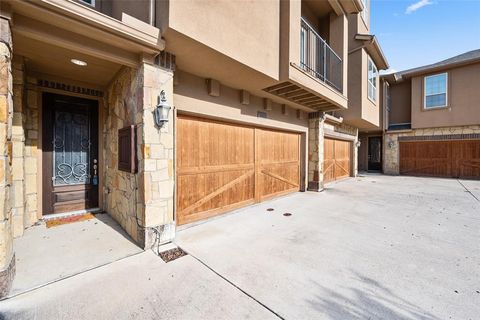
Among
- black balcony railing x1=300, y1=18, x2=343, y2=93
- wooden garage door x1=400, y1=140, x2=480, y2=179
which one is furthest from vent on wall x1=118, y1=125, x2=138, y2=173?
wooden garage door x1=400, y1=140, x2=480, y2=179

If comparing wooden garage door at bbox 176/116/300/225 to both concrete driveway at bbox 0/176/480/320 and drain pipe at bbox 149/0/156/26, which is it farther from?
drain pipe at bbox 149/0/156/26

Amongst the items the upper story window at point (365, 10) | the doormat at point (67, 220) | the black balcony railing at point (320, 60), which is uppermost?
the upper story window at point (365, 10)

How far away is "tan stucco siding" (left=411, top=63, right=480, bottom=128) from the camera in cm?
1067

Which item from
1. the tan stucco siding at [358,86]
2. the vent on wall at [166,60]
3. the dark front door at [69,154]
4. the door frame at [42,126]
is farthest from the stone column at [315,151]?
the dark front door at [69,154]

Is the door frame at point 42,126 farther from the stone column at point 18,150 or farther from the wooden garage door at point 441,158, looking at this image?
the wooden garage door at point 441,158

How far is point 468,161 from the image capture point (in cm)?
1105

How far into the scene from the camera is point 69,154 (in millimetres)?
4426

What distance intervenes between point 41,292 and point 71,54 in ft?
10.5

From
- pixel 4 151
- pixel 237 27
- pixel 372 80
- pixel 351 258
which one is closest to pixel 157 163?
pixel 4 151

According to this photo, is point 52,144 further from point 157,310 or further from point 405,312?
point 405,312

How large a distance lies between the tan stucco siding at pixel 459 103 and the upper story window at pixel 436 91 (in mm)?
198

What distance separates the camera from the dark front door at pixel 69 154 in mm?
4176

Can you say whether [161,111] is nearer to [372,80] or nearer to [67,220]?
[67,220]

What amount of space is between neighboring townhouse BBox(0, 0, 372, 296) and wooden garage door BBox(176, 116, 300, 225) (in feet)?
0.09
